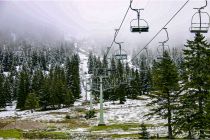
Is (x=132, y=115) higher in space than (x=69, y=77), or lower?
lower

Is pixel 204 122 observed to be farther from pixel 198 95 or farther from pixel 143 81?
pixel 143 81

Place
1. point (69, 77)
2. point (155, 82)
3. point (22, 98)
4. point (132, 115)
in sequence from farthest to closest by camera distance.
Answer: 1. point (69, 77)
2. point (22, 98)
3. point (132, 115)
4. point (155, 82)

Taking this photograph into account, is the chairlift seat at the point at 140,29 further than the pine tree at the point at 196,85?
No

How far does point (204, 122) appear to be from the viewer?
39000mm

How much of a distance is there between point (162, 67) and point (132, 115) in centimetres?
4334

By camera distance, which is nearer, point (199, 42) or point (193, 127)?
point (193, 127)

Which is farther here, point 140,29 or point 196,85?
point 196,85

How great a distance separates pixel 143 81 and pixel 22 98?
47285mm

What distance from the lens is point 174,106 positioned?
48.8m

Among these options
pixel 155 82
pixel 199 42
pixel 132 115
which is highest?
pixel 199 42

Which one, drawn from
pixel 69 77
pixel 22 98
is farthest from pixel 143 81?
pixel 22 98

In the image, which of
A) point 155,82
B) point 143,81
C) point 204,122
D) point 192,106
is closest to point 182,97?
point 192,106

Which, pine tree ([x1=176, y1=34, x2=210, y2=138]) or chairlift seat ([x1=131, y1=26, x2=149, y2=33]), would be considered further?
pine tree ([x1=176, y1=34, x2=210, y2=138])

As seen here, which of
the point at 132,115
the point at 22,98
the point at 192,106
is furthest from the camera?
the point at 22,98
